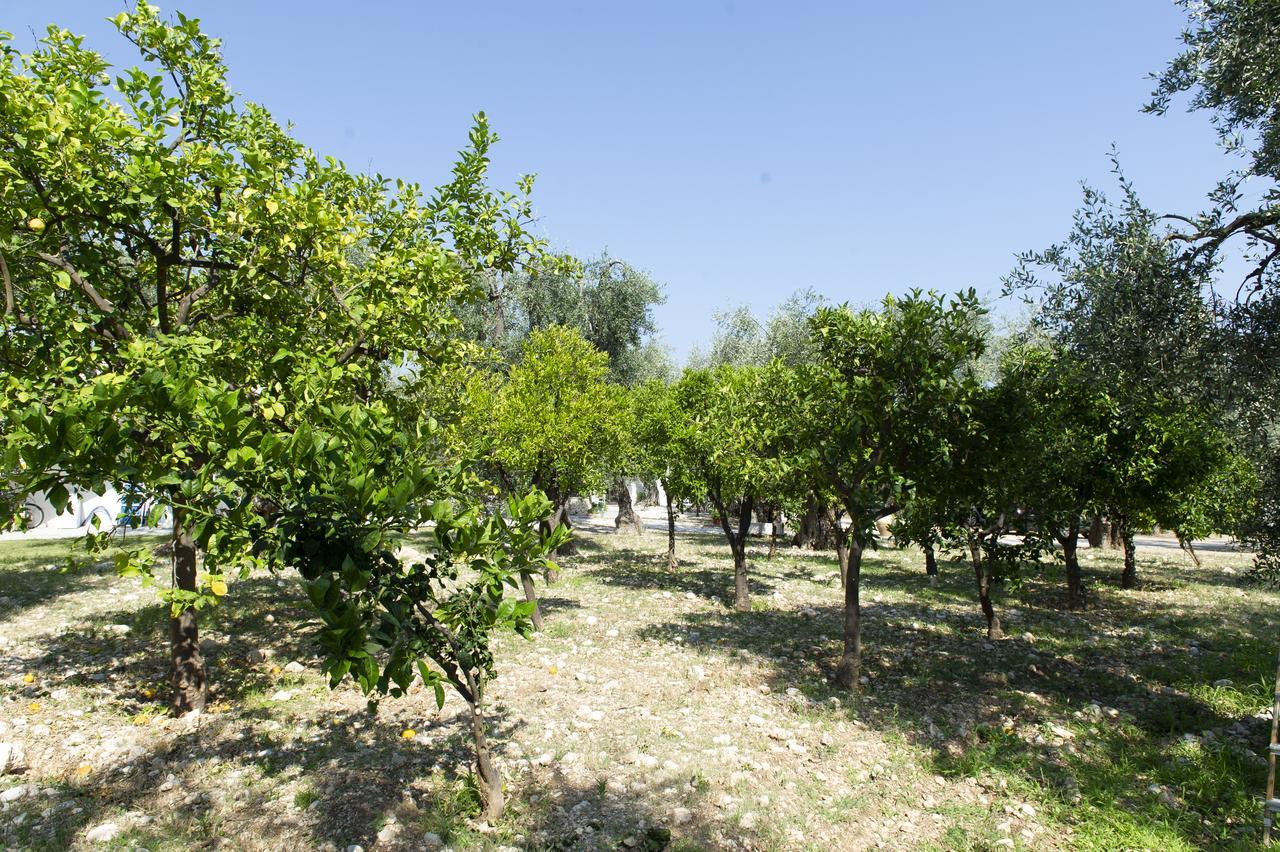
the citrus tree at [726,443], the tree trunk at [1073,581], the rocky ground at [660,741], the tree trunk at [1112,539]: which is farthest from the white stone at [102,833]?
the tree trunk at [1112,539]

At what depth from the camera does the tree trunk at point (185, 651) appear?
8.59 meters

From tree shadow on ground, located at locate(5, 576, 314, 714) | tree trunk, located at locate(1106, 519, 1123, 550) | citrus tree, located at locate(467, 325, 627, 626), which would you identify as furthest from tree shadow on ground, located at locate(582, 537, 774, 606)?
tree trunk, located at locate(1106, 519, 1123, 550)

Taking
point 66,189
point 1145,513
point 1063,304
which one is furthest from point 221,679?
point 1145,513

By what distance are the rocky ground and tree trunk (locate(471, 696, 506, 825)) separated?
0.45 feet

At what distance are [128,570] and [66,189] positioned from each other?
4747 mm

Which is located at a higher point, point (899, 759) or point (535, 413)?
point (535, 413)

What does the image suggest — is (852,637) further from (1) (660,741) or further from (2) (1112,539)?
(2) (1112,539)

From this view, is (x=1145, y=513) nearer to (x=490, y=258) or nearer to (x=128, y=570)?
(x=490, y=258)

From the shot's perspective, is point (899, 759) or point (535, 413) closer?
point (899, 759)

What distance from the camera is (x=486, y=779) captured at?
20.9 feet

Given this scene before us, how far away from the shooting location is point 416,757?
24.6 feet

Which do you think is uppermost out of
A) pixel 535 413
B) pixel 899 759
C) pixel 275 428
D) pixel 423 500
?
pixel 535 413

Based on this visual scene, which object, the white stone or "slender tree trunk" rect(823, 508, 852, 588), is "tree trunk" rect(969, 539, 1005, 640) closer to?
"slender tree trunk" rect(823, 508, 852, 588)

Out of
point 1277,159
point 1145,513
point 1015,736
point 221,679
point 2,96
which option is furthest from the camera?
point 1145,513
